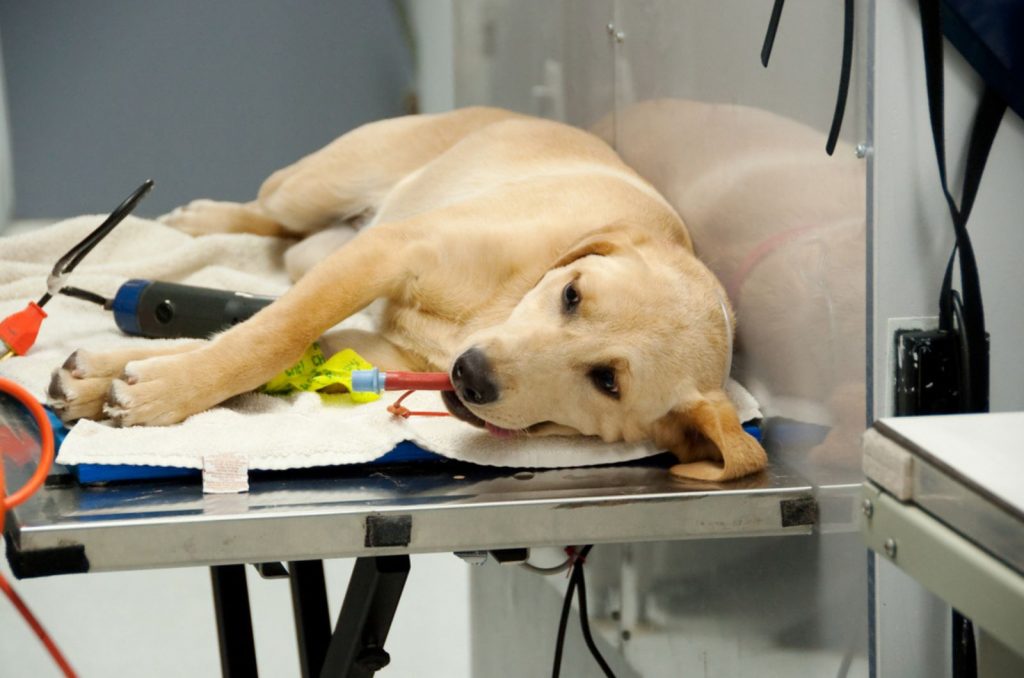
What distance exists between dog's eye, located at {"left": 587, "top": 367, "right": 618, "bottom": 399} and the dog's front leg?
360 millimetres

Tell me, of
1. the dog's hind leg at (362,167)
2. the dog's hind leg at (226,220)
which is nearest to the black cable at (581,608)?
the dog's hind leg at (362,167)

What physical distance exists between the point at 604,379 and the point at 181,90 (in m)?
2.27

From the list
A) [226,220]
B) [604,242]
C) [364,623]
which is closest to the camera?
[364,623]

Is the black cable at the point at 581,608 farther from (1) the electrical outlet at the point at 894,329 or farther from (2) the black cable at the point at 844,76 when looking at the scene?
(2) the black cable at the point at 844,76

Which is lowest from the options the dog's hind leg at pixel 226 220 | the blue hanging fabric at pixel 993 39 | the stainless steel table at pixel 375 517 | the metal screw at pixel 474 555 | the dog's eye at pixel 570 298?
the metal screw at pixel 474 555

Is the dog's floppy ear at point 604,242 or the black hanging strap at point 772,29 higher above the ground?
the black hanging strap at point 772,29

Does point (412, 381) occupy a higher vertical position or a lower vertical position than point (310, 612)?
higher

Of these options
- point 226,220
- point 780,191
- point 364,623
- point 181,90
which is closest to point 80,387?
point 364,623

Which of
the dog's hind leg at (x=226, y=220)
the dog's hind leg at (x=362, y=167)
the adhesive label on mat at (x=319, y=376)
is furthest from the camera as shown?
the dog's hind leg at (x=226, y=220)

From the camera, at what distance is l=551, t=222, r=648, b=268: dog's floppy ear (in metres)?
1.52

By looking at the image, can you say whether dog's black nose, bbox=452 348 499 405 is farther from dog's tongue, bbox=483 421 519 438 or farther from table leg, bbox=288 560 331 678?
table leg, bbox=288 560 331 678

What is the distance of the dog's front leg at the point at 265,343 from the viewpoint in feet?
4.37

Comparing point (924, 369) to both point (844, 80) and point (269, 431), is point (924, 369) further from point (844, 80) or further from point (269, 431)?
point (269, 431)

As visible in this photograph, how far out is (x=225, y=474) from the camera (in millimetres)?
1192
